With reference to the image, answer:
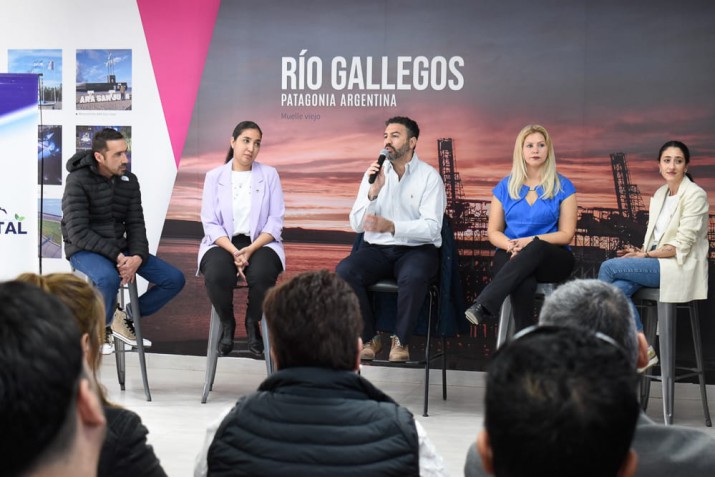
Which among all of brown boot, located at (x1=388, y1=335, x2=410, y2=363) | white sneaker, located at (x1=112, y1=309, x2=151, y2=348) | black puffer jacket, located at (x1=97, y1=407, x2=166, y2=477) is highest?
black puffer jacket, located at (x1=97, y1=407, x2=166, y2=477)

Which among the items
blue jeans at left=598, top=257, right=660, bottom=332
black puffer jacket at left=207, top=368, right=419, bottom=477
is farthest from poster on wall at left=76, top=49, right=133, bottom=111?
black puffer jacket at left=207, top=368, right=419, bottom=477

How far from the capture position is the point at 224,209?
18.8ft

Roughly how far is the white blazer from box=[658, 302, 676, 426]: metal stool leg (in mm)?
63

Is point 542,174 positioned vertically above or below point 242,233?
above

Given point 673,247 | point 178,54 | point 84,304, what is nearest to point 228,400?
point 178,54

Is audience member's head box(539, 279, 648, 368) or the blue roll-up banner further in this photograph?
the blue roll-up banner

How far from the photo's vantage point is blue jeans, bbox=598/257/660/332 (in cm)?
499

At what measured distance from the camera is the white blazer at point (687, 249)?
16.2 feet

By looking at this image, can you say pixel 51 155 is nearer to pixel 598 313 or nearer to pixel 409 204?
pixel 409 204

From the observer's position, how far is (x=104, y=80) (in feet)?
21.8

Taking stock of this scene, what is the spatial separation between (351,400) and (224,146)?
4.79 m

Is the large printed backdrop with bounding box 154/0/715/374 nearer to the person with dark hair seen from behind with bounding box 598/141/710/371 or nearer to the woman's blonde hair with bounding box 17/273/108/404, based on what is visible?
the person with dark hair seen from behind with bounding box 598/141/710/371

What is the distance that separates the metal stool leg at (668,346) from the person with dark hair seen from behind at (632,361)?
285 centimetres

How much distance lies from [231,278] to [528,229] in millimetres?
1708
